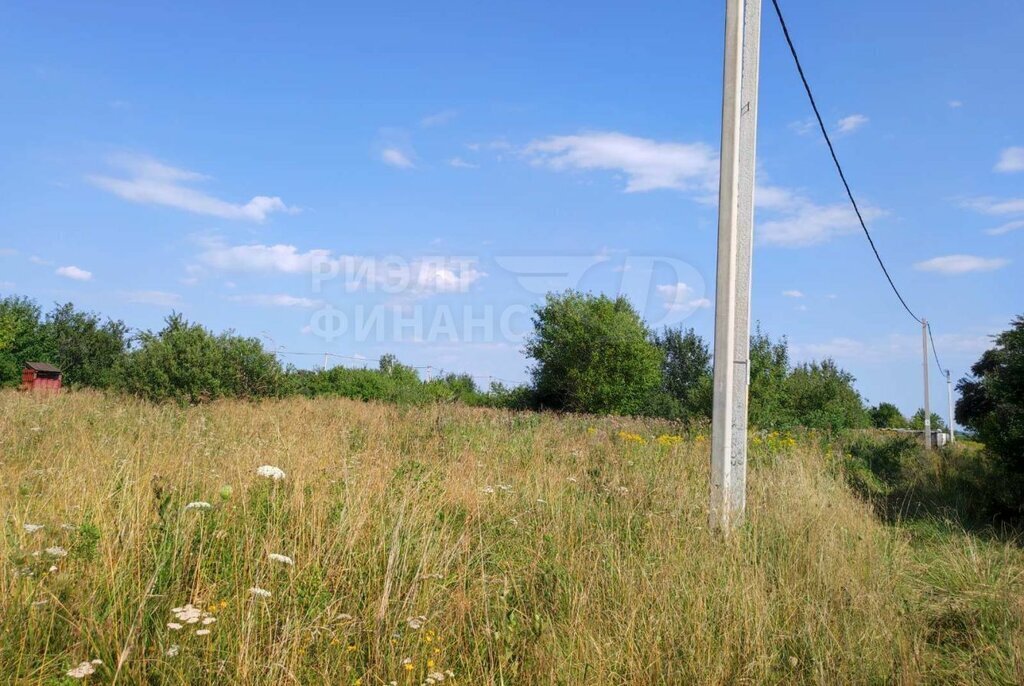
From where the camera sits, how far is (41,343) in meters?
34.0

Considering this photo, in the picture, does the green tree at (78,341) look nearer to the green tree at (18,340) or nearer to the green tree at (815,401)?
the green tree at (18,340)

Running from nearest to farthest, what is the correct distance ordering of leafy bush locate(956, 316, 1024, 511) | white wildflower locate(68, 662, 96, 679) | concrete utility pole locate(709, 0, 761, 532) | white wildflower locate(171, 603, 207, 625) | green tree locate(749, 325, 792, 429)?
white wildflower locate(68, 662, 96, 679) < white wildflower locate(171, 603, 207, 625) < concrete utility pole locate(709, 0, 761, 532) < leafy bush locate(956, 316, 1024, 511) < green tree locate(749, 325, 792, 429)

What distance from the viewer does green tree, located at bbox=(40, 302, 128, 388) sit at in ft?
112

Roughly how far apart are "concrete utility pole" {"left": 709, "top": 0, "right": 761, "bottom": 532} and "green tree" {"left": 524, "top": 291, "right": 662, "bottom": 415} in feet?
86.4

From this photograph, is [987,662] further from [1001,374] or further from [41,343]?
[41,343]

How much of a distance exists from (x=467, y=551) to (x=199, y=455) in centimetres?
319

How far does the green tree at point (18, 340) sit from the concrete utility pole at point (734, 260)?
35465mm

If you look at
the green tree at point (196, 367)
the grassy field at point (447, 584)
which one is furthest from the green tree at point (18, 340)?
the grassy field at point (447, 584)

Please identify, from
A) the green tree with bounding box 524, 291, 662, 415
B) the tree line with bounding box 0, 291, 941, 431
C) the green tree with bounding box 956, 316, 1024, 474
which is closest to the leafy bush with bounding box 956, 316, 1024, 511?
the green tree with bounding box 956, 316, 1024, 474

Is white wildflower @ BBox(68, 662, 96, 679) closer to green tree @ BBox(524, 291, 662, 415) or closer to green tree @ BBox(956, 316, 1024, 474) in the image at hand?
green tree @ BBox(956, 316, 1024, 474)

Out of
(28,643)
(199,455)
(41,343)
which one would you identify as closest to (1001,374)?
(199,455)

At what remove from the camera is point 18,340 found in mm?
33094

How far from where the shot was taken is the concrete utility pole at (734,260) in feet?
18.1

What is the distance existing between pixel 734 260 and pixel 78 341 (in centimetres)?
3804
